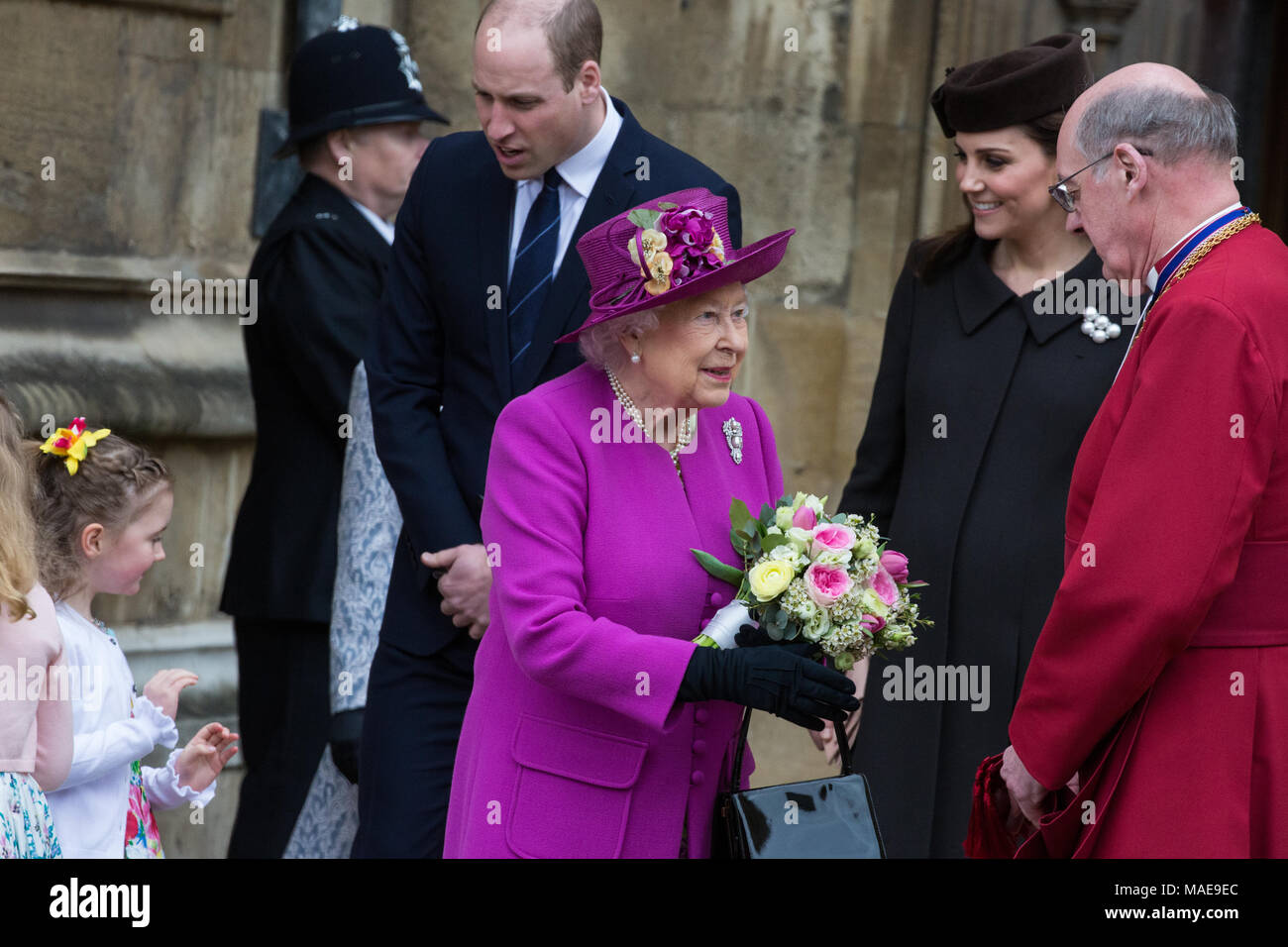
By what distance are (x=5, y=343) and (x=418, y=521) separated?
2195 millimetres

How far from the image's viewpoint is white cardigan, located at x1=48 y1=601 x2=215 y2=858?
374cm

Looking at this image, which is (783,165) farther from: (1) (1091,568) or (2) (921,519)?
(1) (1091,568)

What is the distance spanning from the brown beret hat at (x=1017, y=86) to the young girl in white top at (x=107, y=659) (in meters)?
1.96

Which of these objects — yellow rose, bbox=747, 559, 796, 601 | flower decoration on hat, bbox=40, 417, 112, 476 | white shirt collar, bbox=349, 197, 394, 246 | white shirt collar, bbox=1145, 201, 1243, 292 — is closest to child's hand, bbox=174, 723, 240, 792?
flower decoration on hat, bbox=40, 417, 112, 476

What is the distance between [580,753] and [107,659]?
3.84ft

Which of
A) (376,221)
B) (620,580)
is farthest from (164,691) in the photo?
(376,221)

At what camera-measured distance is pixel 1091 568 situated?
3170mm

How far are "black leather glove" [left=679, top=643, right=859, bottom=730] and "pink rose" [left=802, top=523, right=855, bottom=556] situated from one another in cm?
19

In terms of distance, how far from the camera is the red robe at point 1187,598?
3.08 m

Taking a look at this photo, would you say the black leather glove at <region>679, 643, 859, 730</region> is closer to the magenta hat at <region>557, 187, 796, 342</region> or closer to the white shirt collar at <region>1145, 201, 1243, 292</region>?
the magenta hat at <region>557, 187, 796, 342</region>
